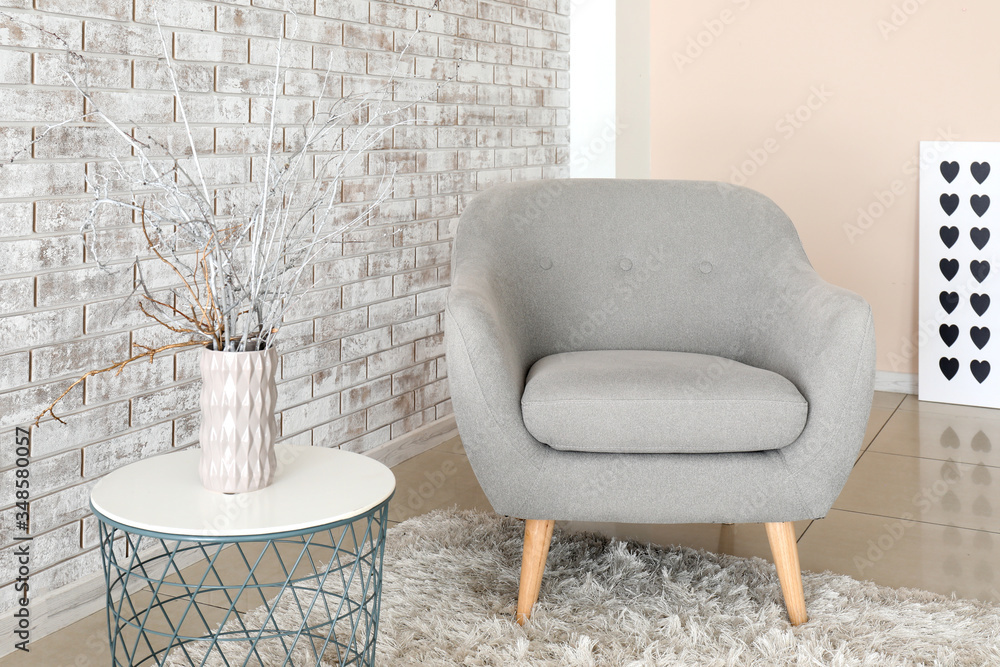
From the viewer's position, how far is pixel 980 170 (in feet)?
12.2

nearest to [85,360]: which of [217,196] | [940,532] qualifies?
[217,196]

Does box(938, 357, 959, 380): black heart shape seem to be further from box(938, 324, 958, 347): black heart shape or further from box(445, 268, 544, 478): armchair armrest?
box(445, 268, 544, 478): armchair armrest

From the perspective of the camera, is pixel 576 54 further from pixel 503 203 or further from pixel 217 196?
pixel 217 196

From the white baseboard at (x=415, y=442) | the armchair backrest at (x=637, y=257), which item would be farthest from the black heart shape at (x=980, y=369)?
the white baseboard at (x=415, y=442)

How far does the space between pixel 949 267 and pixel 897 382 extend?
20.9 inches

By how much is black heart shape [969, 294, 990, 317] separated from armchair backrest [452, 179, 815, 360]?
5.91ft

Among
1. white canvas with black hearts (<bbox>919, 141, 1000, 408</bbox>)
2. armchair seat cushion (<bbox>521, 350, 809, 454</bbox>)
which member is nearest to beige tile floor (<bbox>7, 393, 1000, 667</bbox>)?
white canvas with black hearts (<bbox>919, 141, 1000, 408</bbox>)

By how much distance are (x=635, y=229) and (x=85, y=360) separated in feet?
4.33

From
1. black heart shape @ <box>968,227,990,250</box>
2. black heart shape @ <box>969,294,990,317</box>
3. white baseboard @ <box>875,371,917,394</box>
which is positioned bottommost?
white baseboard @ <box>875,371,917,394</box>

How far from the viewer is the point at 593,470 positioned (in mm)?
1858

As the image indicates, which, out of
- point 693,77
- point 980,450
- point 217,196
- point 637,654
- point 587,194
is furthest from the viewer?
point 693,77

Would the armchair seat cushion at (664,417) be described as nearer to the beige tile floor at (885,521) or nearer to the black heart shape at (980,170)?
the beige tile floor at (885,521)

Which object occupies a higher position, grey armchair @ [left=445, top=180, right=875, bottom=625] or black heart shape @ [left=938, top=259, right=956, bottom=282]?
black heart shape @ [left=938, top=259, right=956, bottom=282]

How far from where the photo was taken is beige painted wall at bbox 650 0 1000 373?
378 centimetres
